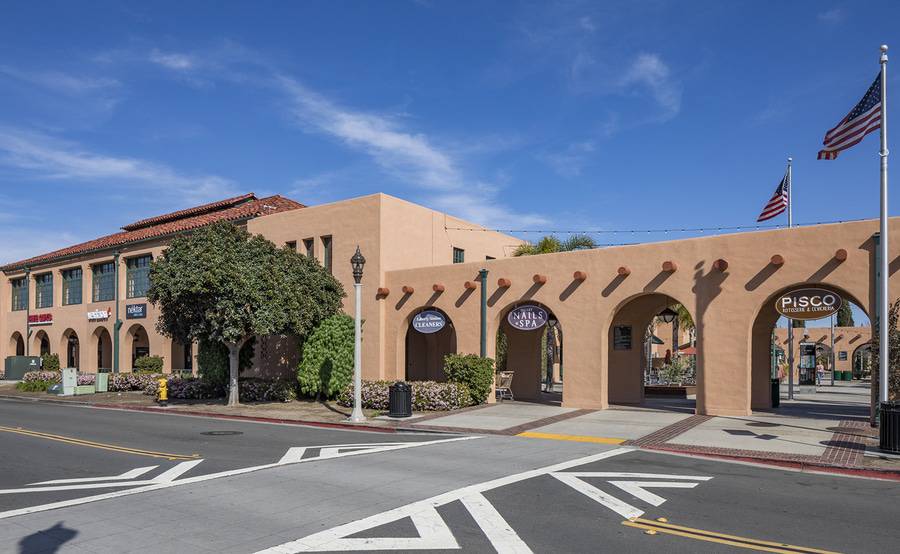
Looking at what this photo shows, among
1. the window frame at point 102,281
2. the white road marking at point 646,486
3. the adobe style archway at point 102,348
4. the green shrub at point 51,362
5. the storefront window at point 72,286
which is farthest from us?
the green shrub at point 51,362

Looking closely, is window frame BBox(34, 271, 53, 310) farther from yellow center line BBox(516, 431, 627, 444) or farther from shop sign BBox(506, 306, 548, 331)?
yellow center line BBox(516, 431, 627, 444)

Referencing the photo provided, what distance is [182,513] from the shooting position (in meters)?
8.67

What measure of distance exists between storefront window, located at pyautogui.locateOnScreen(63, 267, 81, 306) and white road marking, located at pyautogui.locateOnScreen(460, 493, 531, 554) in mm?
39384

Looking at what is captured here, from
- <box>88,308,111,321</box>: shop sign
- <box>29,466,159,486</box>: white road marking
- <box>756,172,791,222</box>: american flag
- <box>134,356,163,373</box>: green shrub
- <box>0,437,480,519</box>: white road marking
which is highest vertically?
<box>756,172,791,222</box>: american flag

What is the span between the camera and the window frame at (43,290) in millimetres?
44094

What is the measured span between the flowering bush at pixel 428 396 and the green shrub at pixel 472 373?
13.2 inches

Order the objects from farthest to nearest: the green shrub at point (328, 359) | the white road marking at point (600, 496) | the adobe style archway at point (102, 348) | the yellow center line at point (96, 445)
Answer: the adobe style archway at point (102, 348), the green shrub at point (328, 359), the yellow center line at point (96, 445), the white road marking at point (600, 496)

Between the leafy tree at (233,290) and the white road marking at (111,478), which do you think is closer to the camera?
the white road marking at (111,478)

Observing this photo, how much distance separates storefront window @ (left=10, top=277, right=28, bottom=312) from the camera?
1831 inches

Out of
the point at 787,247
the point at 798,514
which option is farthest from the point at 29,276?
the point at 798,514

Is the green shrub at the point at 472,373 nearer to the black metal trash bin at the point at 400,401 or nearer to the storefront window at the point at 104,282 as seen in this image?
the black metal trash bin at the point at 400,401

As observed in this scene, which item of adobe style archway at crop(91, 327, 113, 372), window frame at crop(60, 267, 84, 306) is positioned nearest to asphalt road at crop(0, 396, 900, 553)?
adobe style archway at crop(91, 327, 113, 372)

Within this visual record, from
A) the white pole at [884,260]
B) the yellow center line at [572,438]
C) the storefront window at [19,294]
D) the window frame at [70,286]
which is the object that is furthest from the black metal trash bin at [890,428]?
the storefront window at [19,294]

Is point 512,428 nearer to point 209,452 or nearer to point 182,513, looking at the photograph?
point 209,452
